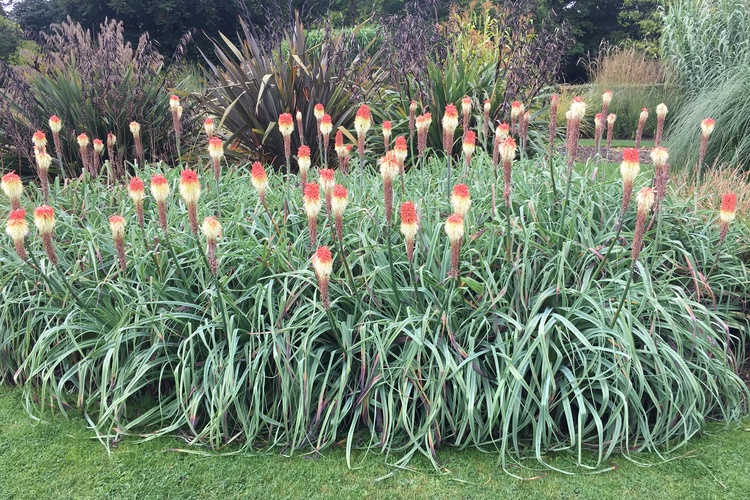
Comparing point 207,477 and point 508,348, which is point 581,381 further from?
point 207,477

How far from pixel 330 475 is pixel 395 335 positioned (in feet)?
1.84

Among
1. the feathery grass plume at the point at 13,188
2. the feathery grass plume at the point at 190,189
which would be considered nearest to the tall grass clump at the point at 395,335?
the feathery grass plume at the point at 190,189

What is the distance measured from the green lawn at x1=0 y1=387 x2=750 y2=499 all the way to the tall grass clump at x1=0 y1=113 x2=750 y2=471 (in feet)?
0.24

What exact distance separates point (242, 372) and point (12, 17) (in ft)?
97.7

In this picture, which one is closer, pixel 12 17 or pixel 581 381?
pixel 581 381

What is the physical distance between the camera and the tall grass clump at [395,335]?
2141 millimetres

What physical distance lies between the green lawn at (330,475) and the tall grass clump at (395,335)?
0.07 meters

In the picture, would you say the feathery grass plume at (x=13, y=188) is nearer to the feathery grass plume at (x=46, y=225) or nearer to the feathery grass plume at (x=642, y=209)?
the feathery grass plume at (x=46, y=225)

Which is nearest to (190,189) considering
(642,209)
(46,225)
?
(46,225)

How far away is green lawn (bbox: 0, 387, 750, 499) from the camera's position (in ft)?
6.45

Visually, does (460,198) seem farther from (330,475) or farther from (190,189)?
(330,475)

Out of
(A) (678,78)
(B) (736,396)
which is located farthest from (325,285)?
(A) (678,78)

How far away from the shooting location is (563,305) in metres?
2.38

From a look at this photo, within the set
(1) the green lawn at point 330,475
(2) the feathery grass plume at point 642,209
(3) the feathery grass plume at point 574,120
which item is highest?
Answer: (3) the feathery grass plume at point 574,120
